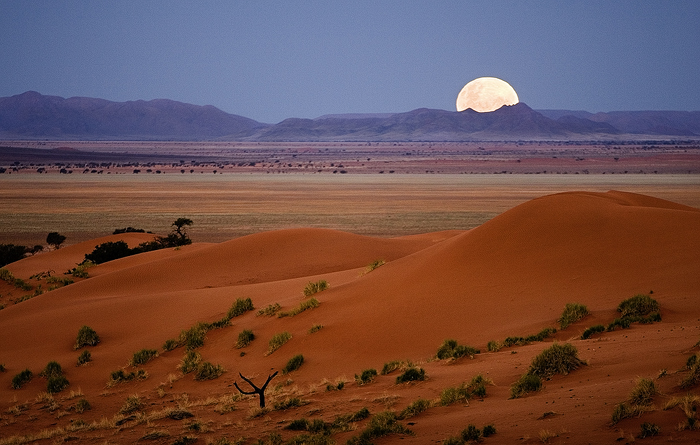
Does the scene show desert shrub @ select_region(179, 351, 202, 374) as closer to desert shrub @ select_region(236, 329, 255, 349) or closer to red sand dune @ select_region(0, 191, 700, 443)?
red sand dune @ select_region(0, 191, 700, 443)

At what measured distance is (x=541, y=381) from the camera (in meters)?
10.3

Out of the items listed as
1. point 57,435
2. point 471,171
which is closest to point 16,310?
point 57,435

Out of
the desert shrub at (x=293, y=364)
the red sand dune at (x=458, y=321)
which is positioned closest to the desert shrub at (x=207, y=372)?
the red sand dune at (x=458, y=321)

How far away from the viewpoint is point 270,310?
59.9 ft

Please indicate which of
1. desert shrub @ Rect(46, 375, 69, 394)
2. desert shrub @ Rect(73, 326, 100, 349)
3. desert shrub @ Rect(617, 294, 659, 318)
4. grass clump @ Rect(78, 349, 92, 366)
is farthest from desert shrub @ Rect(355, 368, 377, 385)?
desert shrub @ Rect(73, 326, 100, 349)

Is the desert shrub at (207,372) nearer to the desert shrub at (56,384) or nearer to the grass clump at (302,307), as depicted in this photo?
the desert shrub at (56,384)

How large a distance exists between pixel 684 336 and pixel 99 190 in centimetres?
7419

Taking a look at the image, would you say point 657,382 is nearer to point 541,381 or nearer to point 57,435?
point 541,381

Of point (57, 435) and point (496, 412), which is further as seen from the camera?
point (57, 435)

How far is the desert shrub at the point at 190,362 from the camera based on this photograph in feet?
49.4

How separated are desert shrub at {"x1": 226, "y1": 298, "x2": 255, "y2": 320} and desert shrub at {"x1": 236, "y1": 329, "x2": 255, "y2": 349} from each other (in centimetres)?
202

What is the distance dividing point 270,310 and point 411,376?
23.7 feet

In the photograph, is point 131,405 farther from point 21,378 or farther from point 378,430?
point 378,430

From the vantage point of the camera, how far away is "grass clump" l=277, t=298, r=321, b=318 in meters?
17.7
